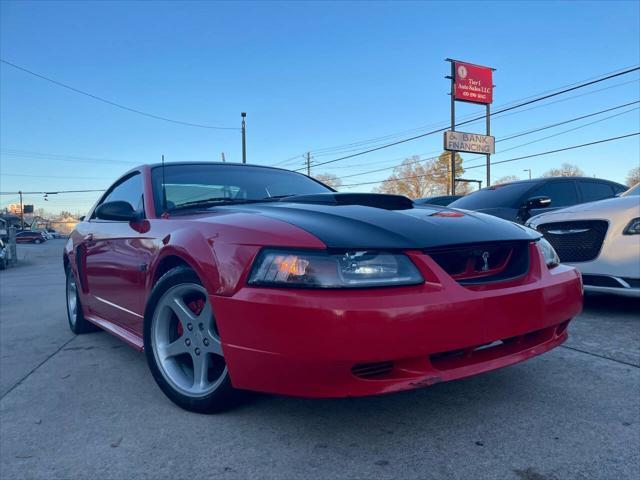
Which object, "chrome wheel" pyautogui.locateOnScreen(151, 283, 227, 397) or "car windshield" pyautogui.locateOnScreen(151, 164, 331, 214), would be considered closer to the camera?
"chrome wheel" pyautogui.locateOnScreen(151, 283, 227, 397)

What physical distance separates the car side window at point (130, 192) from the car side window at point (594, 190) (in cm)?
553

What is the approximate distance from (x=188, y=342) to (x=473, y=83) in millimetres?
28580

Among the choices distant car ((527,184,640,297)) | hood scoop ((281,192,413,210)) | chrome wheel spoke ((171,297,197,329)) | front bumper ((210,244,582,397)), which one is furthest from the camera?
distant car ((527,184,640,297))

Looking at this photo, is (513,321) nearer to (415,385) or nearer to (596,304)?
(415,385)

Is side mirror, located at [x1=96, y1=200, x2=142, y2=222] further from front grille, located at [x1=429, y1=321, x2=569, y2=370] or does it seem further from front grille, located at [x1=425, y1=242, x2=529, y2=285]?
front grille, located at [x1=429, y1=321, x2=569, y2=370]

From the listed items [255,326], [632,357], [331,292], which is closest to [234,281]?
[255,326]

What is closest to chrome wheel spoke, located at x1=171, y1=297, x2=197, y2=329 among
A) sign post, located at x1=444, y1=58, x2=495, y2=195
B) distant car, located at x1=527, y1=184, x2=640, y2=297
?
distant car, located at x1=527, y1=184, x2=640, y2=297

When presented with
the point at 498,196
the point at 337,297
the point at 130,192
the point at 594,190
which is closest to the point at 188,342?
the point at 337,297

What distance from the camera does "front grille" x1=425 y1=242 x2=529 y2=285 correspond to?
1.90 meters

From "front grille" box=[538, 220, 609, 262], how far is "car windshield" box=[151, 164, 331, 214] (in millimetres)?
2171

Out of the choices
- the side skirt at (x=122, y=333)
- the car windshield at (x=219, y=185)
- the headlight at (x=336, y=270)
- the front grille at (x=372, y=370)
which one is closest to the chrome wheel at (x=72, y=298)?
the side skirt at (x=122, y=333)

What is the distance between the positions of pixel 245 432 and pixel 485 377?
4.25 ft

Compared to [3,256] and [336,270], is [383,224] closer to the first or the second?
[336,270]

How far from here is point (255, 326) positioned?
5.73 feet
